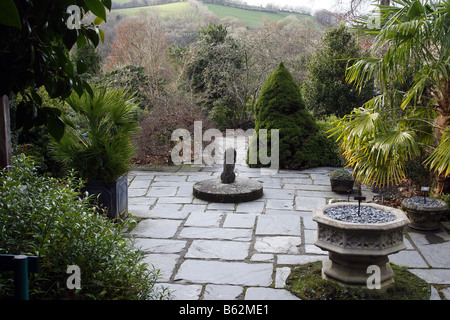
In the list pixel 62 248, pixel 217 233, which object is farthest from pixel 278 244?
pixel 62 248

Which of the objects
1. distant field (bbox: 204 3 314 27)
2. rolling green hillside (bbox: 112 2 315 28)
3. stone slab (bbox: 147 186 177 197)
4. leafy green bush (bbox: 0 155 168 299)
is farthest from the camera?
distant field (bbox: 204 3 314 27)

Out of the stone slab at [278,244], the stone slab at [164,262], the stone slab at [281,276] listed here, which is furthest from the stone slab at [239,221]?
the stone slab at [281,276]

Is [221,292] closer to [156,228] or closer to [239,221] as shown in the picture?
[156,228]

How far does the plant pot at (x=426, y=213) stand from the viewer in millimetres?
5168

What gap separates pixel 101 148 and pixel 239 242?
2.08 m

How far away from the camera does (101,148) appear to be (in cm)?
517

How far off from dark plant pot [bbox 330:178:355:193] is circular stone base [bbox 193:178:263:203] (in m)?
1.35

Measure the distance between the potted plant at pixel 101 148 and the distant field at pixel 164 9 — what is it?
20.8 m

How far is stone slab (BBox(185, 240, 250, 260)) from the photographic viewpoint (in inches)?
173

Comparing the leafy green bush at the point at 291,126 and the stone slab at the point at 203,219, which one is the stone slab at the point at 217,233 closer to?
the stone slab at the point at 203,219

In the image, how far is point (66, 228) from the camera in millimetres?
2623

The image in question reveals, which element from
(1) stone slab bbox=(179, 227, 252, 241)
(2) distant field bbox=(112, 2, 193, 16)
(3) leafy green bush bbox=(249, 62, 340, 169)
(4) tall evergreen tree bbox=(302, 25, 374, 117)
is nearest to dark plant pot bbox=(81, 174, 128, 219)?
(1) stone slab bbox=(179, 227, 252, 241)

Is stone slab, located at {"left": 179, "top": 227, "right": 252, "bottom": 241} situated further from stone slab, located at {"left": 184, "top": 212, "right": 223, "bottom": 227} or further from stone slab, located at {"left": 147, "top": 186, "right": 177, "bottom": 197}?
stone slab, located at {"left": 147, "top": 186, "right": 177, "bottom": 197}

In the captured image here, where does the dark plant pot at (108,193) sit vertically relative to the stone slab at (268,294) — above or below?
above
